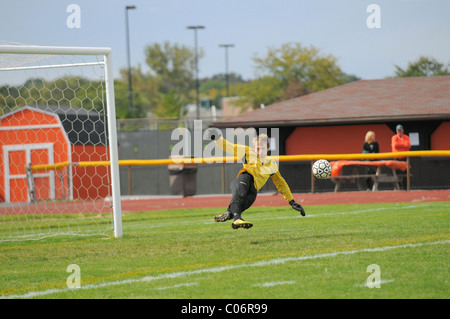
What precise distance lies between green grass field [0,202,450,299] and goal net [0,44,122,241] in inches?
79.6

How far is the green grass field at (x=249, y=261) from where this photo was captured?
6.04m

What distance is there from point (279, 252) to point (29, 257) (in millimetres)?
3324

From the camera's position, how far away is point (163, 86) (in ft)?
364

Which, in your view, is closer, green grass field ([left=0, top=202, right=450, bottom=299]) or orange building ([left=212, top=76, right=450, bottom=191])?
green grass field ([left=0, top=202, right=450, bottom=299])

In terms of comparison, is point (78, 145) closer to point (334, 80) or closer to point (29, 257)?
point (29, 257)

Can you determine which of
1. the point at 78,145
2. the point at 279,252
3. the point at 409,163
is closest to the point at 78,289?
the point at 279,252

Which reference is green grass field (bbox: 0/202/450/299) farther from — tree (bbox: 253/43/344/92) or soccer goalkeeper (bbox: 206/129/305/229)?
tree (bbox: 253/43/344/92)

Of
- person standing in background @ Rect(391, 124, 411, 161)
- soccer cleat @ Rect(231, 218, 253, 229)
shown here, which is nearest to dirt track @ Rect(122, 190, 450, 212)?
person standing in background @ Rect(391, 124, 411, 161)

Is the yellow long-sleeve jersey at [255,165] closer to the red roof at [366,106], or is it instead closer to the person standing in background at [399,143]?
the person standing in background at [399,143]

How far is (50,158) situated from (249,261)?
21.6 metres

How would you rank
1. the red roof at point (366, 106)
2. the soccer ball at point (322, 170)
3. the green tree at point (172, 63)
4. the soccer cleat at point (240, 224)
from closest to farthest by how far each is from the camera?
the soccer cleat at point (240, 224) < the soccer ball at point (322, 170) < the red roof at point (366, 106) < the green tree at point (172, 63)

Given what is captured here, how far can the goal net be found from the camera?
11734mm

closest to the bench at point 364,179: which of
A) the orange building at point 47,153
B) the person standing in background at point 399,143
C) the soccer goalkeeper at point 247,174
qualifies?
the person standing in background at point 399,143

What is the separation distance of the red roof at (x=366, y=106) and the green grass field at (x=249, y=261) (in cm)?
1232
